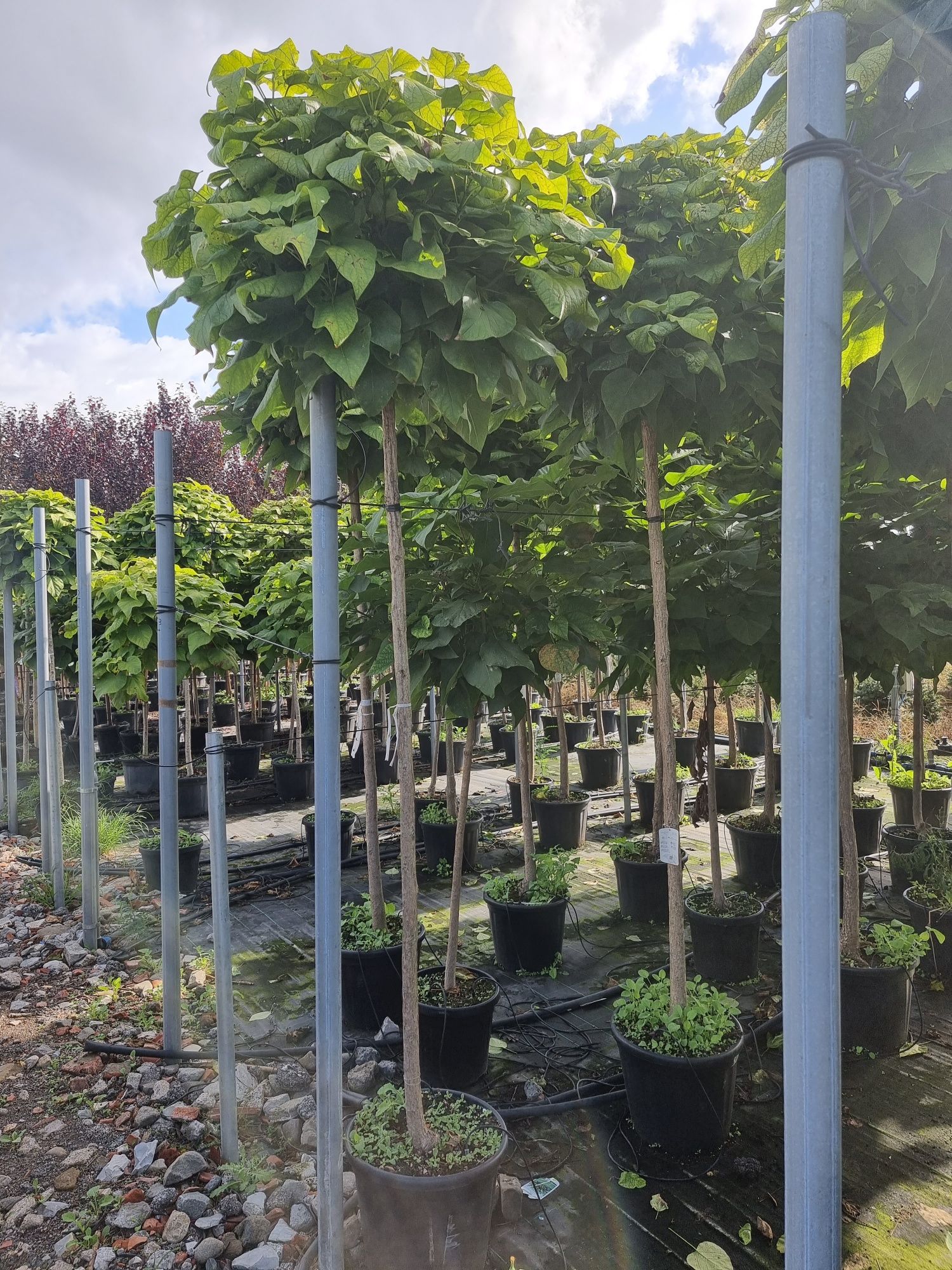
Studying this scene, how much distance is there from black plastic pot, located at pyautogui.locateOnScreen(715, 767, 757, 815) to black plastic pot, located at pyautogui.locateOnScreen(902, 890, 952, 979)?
381 cm

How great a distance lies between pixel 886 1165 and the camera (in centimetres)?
284

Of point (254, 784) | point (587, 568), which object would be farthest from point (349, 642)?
point (254, 784)

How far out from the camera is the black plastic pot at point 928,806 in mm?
7121

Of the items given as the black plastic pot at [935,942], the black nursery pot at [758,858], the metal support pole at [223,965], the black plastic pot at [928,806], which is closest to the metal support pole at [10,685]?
the metal support pole at [223,965]

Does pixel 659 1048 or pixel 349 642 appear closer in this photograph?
pixel 659 1048

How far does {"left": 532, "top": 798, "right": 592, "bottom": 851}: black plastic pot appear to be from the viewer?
22.4 ft

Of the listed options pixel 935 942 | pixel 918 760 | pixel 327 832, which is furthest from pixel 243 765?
pixel 327 832

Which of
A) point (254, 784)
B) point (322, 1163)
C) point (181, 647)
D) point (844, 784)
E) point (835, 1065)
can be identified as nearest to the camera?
point (835, 1065)

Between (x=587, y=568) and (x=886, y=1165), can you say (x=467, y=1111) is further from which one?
(x=587, y=568)

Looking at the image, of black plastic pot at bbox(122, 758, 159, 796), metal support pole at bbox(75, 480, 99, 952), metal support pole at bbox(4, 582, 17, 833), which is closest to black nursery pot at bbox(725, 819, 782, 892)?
metal support pole at bbox(75, 480, 99, 952)

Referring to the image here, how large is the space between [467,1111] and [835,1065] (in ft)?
5.70

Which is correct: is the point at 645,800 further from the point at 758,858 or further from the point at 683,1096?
the point at 683,1096

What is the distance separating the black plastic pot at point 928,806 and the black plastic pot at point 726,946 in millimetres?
3478

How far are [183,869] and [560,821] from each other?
3.05 meters
